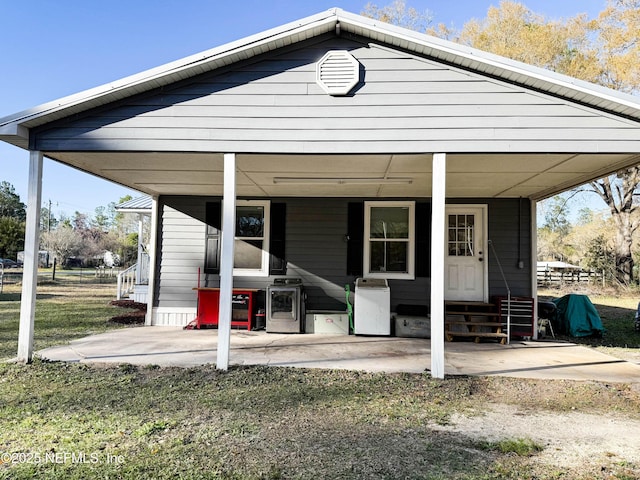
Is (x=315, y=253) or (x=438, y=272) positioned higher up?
(x=315, y=253)

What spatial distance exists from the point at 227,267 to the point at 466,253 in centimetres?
448

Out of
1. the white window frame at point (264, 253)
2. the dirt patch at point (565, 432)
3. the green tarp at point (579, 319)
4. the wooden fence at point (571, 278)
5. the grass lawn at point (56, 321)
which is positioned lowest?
the grass lawn at point (56, 321)

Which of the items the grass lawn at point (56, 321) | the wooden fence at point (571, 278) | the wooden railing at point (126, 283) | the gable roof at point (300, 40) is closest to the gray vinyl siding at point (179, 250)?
the grass lawn at point (56, 321)

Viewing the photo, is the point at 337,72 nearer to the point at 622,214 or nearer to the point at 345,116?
the point at 345,116

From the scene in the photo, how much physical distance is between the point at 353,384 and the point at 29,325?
3.47 meters

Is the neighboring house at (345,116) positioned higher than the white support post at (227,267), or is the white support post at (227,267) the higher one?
the neighboring house at (345,116)

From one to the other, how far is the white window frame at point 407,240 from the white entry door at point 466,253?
586 mm

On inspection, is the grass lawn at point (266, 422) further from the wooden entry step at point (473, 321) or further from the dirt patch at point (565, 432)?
the wooden entry step at point (473, 321)

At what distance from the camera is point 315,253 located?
7.20 meters

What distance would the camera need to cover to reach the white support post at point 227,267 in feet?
14.0

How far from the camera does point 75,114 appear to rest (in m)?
4.39

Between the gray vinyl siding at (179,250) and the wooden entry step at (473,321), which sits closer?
the wooden entry step at (473,321)

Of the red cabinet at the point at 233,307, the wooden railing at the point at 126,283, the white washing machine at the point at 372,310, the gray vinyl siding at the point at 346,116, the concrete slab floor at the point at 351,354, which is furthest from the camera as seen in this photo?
the wooden railing at the point at 126,283

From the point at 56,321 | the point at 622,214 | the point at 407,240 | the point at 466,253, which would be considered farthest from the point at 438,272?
the point at 622,214
